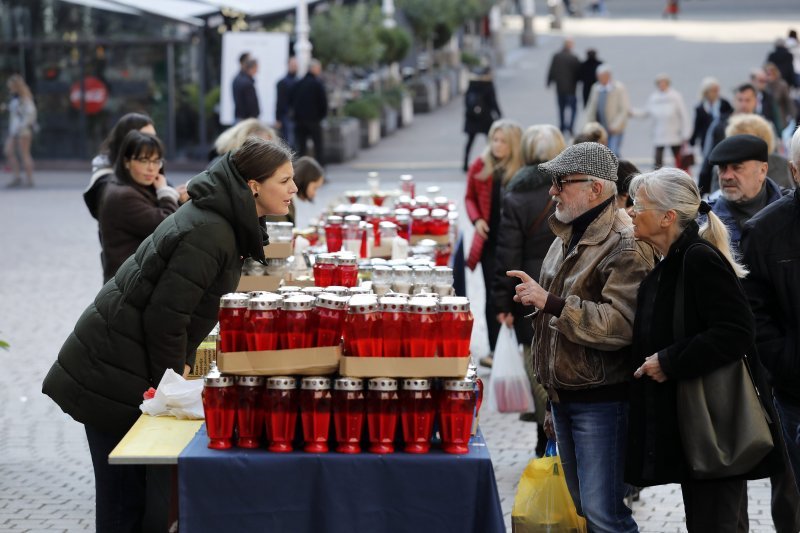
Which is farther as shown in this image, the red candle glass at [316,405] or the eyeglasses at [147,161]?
the eyeglasses at [147,161]

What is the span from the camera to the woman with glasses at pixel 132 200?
278 inches

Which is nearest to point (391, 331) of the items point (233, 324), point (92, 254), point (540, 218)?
point (233, 324)

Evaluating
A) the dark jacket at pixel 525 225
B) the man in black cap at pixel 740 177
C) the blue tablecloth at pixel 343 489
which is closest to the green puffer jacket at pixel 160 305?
the blue tablecloth at pixel 343 489

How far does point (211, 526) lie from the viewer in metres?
4.70

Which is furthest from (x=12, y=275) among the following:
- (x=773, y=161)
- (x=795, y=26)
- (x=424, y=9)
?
(x=795, y=26)

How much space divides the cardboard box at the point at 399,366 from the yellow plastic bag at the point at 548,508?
2.90 feet

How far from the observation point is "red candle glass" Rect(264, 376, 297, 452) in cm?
461

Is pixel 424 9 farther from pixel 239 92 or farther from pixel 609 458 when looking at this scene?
pixel 609 458

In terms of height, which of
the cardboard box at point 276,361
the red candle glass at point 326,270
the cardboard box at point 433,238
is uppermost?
the cardboard box at point 276,361

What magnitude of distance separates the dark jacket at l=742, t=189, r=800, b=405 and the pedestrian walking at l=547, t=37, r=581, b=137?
2043 cm

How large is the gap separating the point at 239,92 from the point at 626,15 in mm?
37148

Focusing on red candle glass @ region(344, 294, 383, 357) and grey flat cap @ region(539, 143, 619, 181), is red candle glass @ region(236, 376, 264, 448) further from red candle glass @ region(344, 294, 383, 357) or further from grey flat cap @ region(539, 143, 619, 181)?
grey flat cap @ region(539, 143, 619, 181)

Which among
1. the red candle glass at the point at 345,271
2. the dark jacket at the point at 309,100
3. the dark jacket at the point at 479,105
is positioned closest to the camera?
the red candle glass at the point at 345,271

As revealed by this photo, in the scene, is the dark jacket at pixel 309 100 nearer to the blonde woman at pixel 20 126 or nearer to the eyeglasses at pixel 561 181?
the blonde woman at pixel 20 126
